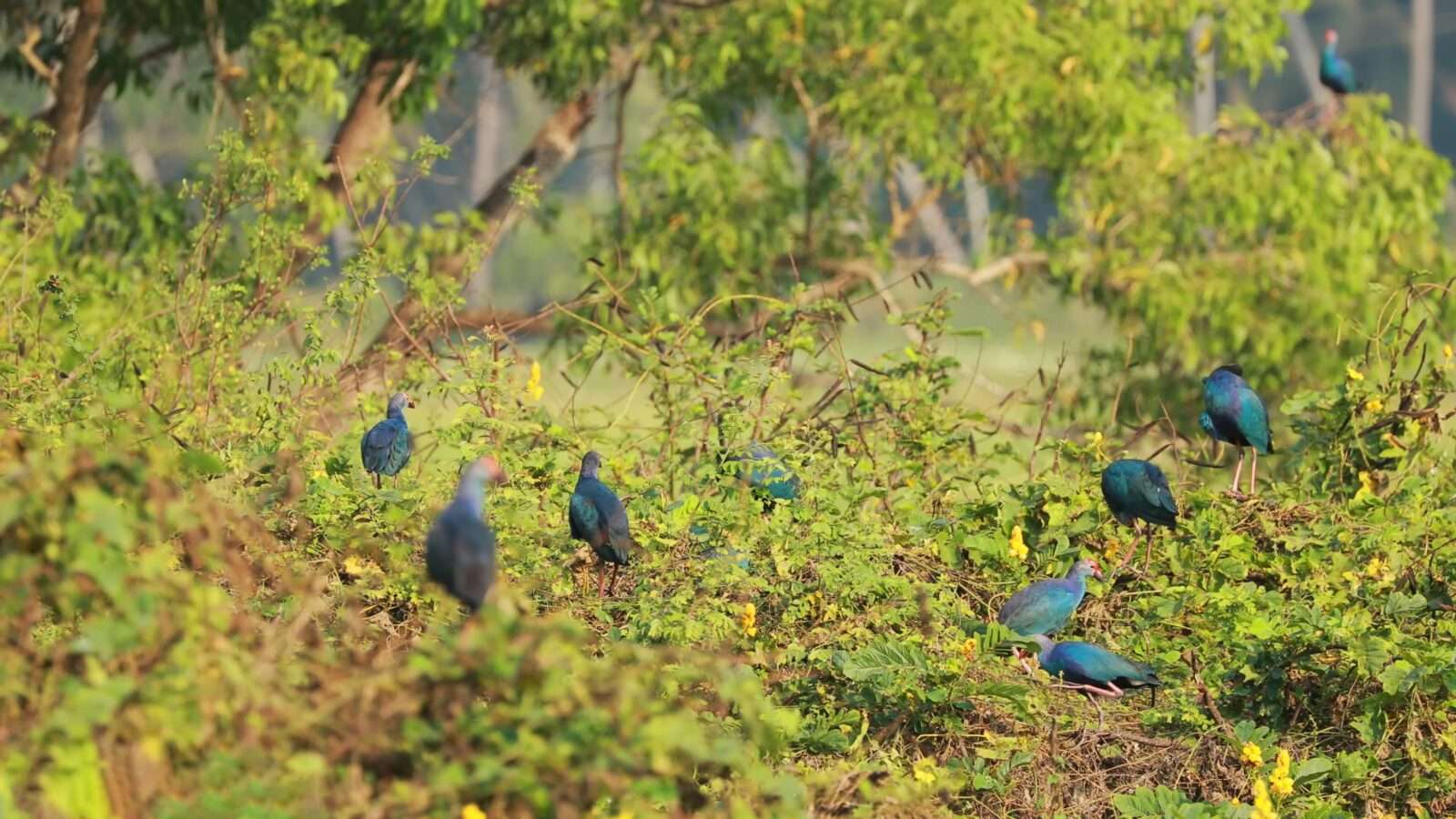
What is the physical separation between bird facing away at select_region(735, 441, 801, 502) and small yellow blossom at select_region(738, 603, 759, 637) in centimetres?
53

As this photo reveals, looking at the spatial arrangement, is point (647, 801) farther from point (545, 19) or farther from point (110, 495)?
point (545, 19)

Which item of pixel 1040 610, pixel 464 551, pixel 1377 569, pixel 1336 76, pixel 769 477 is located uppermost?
pixel 464 551

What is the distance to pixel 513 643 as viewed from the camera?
3814mm

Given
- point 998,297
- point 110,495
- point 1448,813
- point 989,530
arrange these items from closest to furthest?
1. point 110,495
2. point 1448,813
3. point 989,530
4. point 998,297

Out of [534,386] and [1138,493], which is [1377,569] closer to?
[1138,493]

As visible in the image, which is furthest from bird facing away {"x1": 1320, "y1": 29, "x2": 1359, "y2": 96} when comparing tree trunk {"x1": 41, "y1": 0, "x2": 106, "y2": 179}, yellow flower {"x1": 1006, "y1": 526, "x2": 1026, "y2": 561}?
tree trunk {"x1": 41, "y1": 0, "x2": 106, "y2": 179}

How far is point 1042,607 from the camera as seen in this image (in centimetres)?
633

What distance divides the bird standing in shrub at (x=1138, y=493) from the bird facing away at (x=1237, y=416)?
697 millimetres

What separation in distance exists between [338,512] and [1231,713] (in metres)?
2.93

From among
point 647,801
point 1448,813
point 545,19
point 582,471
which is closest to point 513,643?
point 647,801

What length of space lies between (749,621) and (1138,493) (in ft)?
5.06

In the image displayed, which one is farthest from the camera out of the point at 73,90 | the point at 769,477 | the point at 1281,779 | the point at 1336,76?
the point at 1336,76

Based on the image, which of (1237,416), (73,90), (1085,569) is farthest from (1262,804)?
(73,90)

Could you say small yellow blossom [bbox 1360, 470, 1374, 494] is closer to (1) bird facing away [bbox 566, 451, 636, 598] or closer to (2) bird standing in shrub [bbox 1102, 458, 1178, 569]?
(2) bird standing in shrub [bbox 1102, 458, 1178, 569]
